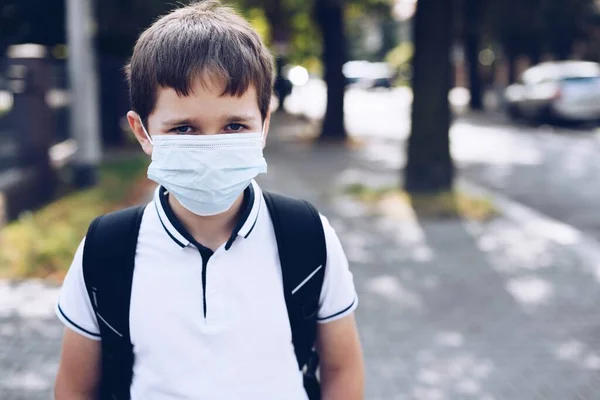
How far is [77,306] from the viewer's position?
2037 millimetres

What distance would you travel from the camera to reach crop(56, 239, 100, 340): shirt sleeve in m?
2.03

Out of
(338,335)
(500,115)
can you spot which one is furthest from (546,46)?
Result: (338,335)

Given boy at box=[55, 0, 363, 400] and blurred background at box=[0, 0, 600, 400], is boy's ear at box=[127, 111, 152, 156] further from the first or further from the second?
blurred background at box=[0, 0, 600, 400]

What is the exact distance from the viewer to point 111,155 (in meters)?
16.1

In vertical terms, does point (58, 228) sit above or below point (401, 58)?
below

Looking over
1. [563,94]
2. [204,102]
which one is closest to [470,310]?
[204,102]

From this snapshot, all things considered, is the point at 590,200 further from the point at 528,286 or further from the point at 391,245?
the point at 528,286

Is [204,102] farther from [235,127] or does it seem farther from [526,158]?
[526,158]

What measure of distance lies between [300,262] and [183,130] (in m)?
0.42

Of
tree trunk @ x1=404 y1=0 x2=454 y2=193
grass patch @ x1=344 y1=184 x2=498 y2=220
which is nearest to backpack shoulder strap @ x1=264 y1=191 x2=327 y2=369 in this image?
grass patch @ x1=344 y1=184 x2=498 y2=220

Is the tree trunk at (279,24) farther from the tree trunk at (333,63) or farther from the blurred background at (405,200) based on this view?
the tree trunk at (333,63)

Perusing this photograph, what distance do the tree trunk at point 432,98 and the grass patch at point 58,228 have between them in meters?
3.64

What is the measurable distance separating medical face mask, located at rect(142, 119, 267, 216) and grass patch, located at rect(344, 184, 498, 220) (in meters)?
7.49

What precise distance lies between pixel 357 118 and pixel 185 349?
27.5m
